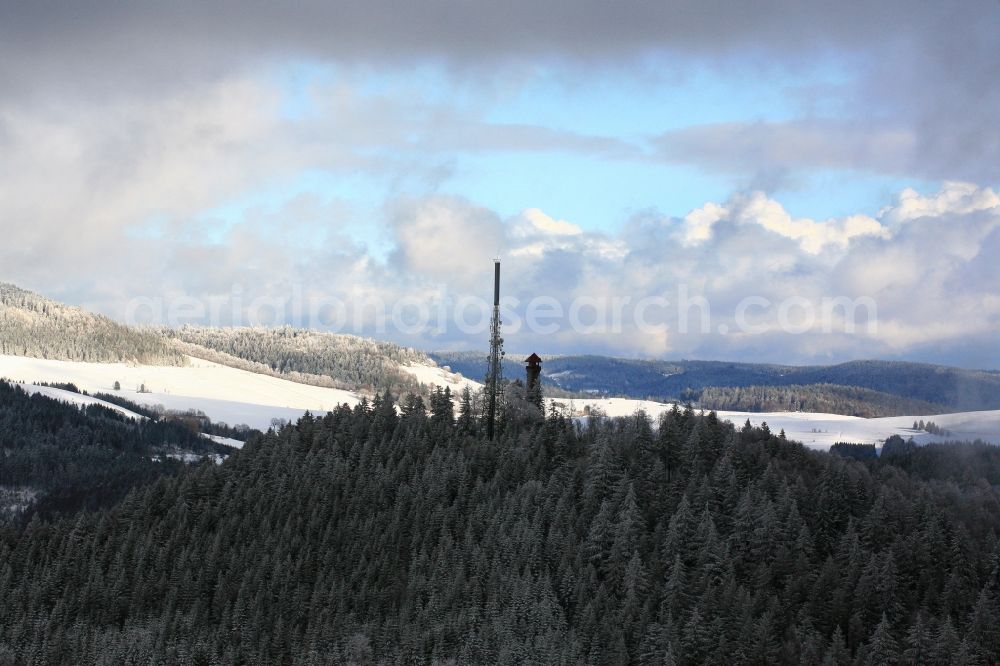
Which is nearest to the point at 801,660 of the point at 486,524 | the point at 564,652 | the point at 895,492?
the point at 564,652

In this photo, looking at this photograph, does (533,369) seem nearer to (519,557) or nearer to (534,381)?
(534,381)

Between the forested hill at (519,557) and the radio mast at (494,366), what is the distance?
6170 millimetres

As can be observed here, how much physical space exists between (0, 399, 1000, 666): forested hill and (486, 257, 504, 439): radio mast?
617cm

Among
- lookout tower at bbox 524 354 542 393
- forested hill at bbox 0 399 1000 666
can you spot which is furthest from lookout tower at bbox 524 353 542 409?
forested hill at bbox 0 399 1000 666

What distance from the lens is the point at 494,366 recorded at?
16400cm

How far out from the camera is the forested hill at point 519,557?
353 feet

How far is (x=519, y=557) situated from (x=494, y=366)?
46235mm

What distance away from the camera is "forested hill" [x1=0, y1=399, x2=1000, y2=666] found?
353 ft

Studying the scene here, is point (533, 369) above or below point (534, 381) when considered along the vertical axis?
above

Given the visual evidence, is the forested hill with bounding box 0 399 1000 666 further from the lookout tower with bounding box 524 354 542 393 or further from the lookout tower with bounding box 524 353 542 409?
the lookout tower with bounding box 524 354 542 393

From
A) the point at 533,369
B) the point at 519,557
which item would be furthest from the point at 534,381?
the point at 519,557

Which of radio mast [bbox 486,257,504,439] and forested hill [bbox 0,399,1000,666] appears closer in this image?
forested hill [bbox 0,399,1000,666]

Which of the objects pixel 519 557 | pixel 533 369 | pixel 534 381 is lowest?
pixel 519 557

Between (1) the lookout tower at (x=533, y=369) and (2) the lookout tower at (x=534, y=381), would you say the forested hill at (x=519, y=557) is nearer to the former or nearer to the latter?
(2) the lookout tower at (x=534, y=381)
